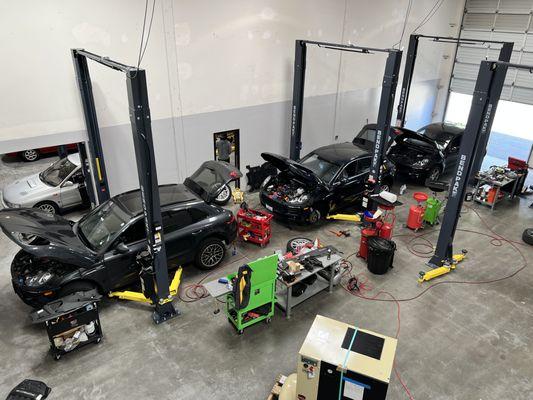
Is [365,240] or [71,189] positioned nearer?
[365,240]

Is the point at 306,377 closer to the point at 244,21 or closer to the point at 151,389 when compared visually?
the point at 151,389

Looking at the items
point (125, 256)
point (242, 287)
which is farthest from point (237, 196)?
point (242, 287)

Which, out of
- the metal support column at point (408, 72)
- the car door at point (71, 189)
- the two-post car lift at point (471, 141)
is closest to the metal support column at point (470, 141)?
the two-post car lift at point (471, 141)

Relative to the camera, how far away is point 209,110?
974 centimetres

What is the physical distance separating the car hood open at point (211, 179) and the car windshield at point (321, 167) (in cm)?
207

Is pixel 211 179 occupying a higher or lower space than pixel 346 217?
higher

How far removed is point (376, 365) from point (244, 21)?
334 inches

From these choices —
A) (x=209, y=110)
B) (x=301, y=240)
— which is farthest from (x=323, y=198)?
(x=209, y=110)

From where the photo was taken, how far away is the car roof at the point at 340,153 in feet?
31.6

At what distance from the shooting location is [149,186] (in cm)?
548

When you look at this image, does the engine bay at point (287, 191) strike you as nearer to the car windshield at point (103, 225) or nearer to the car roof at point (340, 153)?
the car roof at point (340, 153)

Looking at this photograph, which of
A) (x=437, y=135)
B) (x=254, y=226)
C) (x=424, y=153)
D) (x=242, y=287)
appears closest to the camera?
(x=242, y=287)

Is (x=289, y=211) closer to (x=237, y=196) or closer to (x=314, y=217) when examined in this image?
(x=314, y=217)

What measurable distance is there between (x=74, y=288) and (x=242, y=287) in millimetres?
2744
